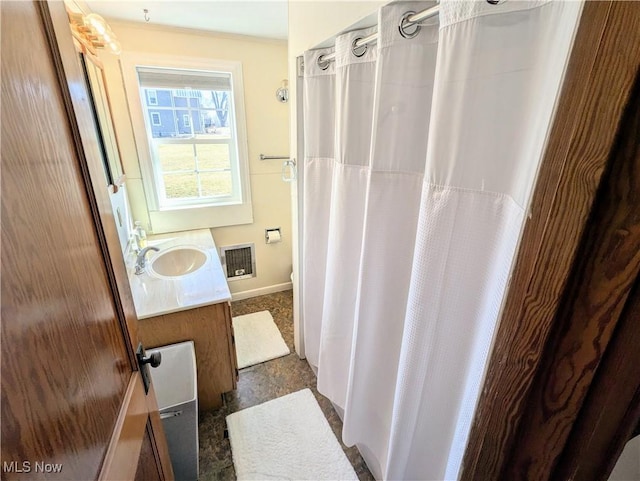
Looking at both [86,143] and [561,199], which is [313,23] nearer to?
[86,143]

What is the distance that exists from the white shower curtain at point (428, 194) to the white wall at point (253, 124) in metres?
1.12

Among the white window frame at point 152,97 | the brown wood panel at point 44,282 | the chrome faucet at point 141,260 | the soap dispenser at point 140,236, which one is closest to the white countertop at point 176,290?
the chrome faucet at point 141,260

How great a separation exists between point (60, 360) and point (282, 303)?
2.37 metres

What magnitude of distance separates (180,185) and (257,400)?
5.65 feet

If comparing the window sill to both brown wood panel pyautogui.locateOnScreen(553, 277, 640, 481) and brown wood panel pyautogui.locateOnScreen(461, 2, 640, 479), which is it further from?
brown wood panel pyautogui.locateOnScreen(553, 277, 640, 481)

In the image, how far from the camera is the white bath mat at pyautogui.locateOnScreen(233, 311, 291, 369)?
2.12m

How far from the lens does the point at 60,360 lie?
1.50 ft

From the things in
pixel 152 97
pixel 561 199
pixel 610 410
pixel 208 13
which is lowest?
pixel 610 410

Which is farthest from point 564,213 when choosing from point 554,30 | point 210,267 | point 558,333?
point 210,267

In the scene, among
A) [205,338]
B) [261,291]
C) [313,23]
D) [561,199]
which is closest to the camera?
[561,199]

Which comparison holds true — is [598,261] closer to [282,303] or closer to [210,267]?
[210,267]

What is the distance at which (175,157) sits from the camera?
89.5 inches

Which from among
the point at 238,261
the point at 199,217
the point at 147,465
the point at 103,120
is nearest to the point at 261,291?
the point at 238,261

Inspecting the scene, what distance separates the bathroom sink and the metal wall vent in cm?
56
